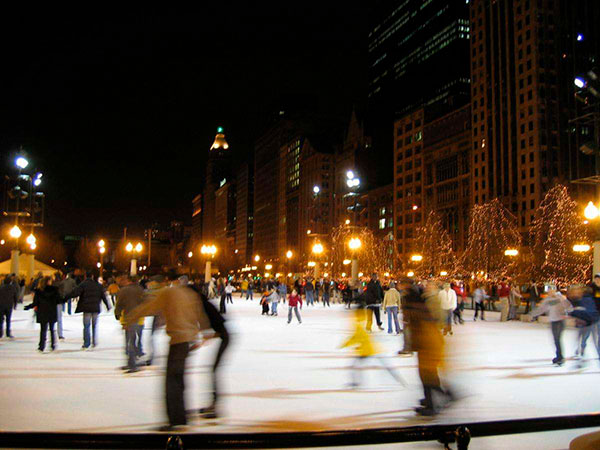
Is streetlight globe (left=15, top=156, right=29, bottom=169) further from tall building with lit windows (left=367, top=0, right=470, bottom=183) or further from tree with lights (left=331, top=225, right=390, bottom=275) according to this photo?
tall building with lit windows (left=367, top=0, right=470, bottom=183)

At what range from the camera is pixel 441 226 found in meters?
104

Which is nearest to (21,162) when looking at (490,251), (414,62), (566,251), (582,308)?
(582,308)

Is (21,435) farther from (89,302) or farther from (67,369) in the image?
(89,302)

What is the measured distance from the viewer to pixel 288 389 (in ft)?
28.2

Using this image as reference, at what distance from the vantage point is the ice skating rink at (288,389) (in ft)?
21.1

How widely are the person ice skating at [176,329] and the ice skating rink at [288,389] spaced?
47 cm

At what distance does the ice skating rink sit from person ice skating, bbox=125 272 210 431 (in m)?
0.47

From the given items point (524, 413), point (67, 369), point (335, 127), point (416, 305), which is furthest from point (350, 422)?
point (335, 127)

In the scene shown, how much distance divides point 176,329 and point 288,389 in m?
3.17

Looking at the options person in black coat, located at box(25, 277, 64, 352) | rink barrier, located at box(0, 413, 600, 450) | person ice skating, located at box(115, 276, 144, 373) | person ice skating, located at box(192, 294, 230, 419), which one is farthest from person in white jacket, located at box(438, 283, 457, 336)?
rink barrier, located at box(0, 413, 600, 450)

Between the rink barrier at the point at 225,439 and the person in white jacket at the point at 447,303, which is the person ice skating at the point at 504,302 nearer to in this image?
A: the person in white jacket at the point at 447,303

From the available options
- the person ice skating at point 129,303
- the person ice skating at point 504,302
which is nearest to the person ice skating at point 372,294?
the person ice skating at point 129,303

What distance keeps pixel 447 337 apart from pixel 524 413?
10137mm

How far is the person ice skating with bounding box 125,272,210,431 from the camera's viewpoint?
227 inches
